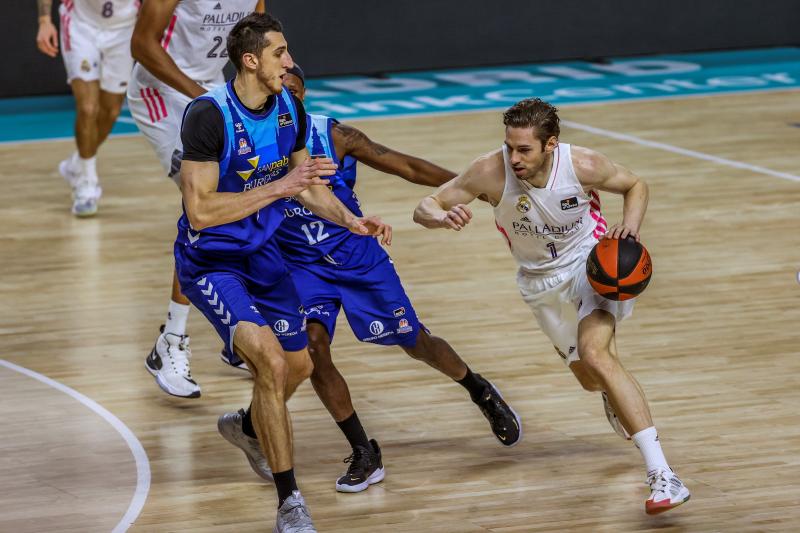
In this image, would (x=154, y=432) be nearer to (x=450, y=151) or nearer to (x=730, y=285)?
(x=730, y=285)

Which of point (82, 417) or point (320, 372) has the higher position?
point (320, 372)

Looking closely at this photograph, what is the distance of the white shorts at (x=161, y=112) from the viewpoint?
7508 mm

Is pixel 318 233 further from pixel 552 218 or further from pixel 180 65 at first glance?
pixel 180 65

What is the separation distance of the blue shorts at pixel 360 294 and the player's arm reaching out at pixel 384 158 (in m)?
0.36

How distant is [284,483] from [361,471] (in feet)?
2.03

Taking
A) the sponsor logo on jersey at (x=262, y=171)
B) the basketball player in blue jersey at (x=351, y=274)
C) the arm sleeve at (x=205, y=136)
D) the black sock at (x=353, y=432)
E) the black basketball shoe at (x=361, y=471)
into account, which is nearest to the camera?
the arm sleeve at (x=205, y=136)

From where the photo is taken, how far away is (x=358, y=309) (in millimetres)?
5965

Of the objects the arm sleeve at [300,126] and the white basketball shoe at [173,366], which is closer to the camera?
the arm sleeve at [300,126]

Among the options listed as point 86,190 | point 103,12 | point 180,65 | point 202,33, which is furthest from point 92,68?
point 202,33

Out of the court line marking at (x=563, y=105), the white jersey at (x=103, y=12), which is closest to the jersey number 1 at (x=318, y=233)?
the white jersey at (x=103, y=12)

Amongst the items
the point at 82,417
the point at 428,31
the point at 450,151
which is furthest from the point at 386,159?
the point at 428,31

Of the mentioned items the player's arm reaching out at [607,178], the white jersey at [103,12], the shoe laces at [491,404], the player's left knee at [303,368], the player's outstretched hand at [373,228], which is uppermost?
the player's arm reaching out at [607,178]

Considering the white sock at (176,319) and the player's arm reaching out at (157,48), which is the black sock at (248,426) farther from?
the player's arm reaching out at (157,48)

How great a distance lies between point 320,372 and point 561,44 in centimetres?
1144
